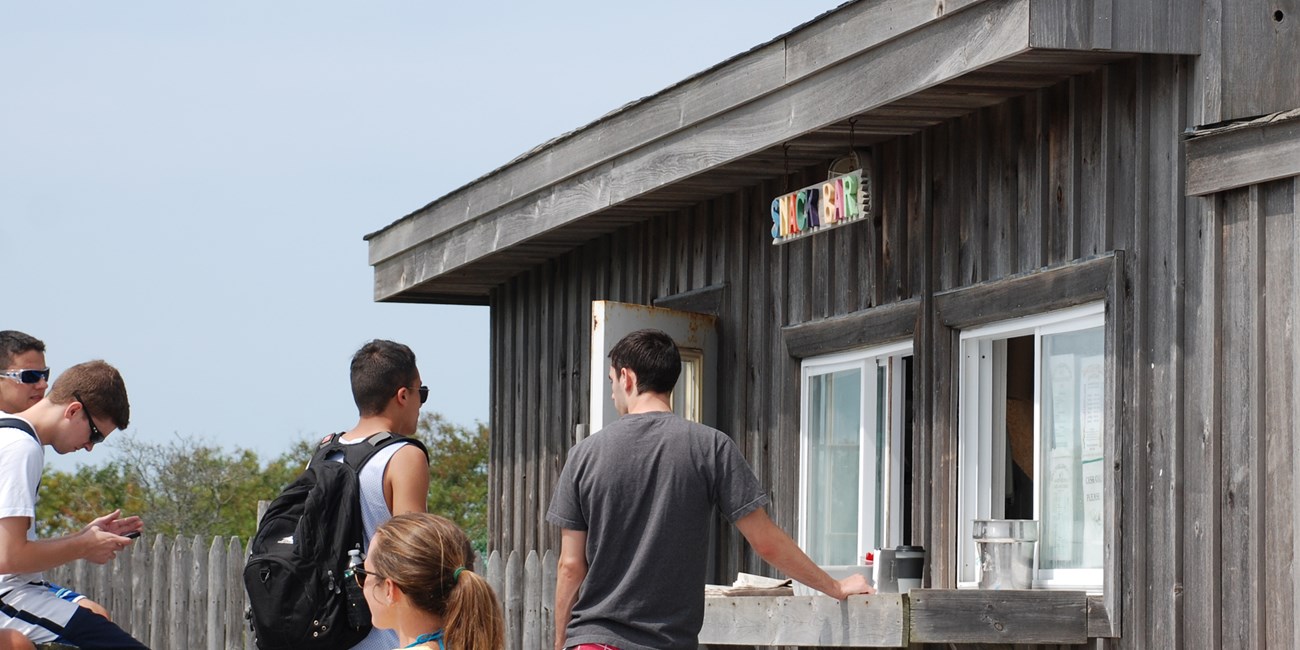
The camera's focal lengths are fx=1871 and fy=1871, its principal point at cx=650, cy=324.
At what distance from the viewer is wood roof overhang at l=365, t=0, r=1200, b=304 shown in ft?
20.4

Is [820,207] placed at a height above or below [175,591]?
above

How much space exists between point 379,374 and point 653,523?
0.96 m

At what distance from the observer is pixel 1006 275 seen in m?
7.13

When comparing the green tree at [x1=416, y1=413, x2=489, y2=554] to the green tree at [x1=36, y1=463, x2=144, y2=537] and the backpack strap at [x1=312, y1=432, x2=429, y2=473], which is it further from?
the backpack strap at [x1=312, y1=432, x2=429, y2=473]

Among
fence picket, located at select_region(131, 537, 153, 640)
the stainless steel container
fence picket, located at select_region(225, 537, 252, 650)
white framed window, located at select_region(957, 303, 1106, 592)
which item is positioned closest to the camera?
white framed window, located at select_region(957, 303, 1106, 592)

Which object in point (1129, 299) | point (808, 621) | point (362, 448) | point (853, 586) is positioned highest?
point (1129, 299)

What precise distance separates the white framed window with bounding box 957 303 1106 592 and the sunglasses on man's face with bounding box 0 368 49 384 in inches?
137

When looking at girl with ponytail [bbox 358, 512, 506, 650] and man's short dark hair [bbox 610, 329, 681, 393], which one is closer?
girl with ponytail [bbox 358, 512, 506, 650]

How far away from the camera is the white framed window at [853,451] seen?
809cm

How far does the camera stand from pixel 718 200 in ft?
30.7

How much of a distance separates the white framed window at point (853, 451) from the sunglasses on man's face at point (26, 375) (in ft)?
11.5

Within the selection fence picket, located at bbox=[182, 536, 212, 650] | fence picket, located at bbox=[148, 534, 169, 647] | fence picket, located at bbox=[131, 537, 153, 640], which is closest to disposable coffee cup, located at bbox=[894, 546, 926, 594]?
fence picket, located at bbox=[182, 536, 212, 650]

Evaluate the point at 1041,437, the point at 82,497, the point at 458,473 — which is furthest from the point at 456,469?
the point at 1041,437

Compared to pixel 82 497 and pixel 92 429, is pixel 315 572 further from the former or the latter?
pixel 82 497
